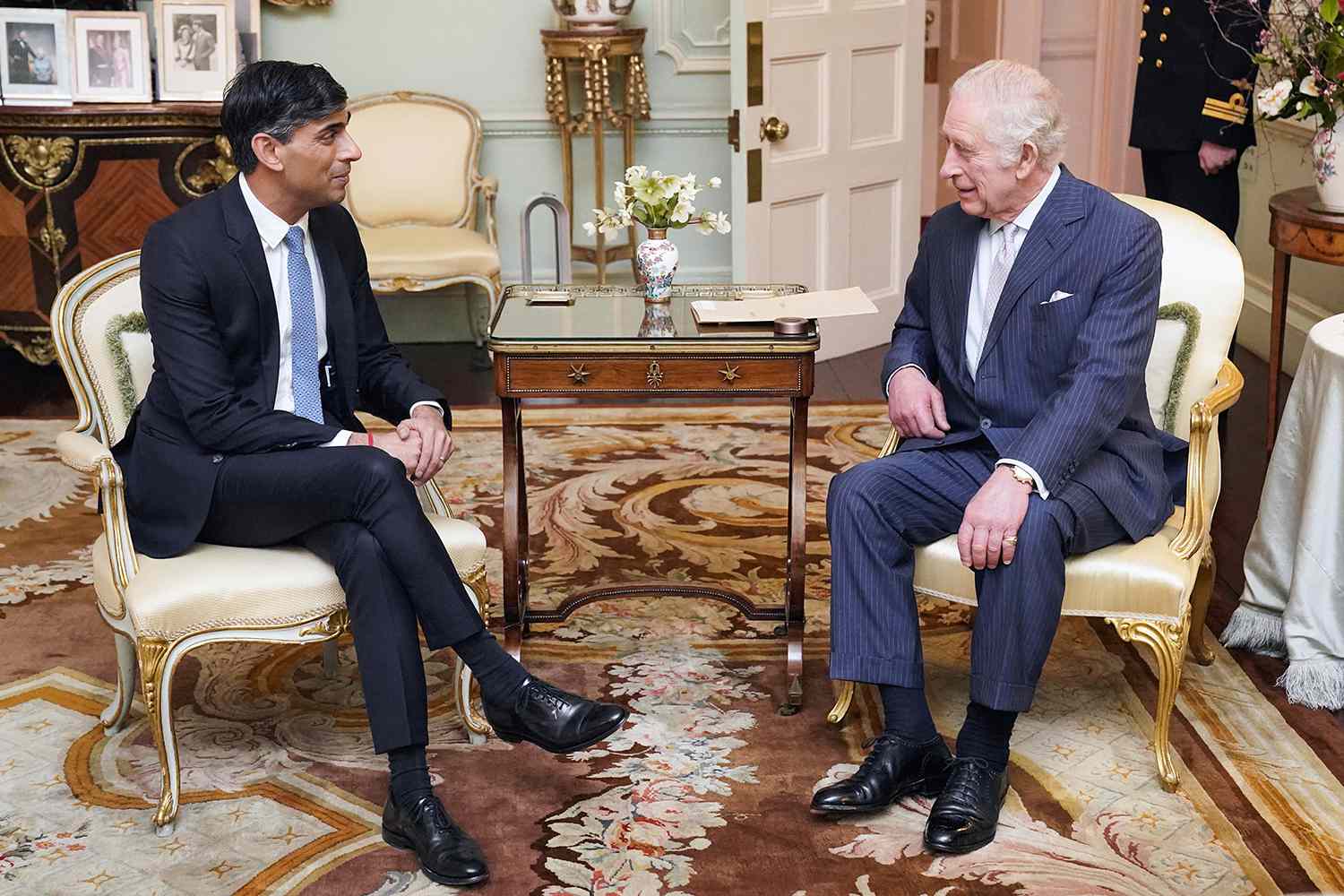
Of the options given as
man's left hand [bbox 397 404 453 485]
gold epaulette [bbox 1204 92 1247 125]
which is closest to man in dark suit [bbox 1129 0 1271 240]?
gold epaulette [bbox 1204 92 1247 125]

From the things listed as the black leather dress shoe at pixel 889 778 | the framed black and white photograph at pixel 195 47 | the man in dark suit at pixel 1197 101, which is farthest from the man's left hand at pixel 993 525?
the framed black and white photograph at pixel 195 47

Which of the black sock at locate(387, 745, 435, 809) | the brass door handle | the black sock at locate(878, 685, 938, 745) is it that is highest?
the brass door handle

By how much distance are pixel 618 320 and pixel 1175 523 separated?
1.17 metres

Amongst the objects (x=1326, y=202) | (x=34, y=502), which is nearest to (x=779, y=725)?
(x=1326, y=202)

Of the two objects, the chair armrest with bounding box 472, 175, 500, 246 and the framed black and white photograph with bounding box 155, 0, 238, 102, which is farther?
the chair armrest with bounding box 472, 175, 500, 246

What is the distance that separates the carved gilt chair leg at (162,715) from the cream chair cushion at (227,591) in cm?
3

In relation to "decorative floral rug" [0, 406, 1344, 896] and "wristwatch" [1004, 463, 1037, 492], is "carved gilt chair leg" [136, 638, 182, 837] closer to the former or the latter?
"decorative floral rug" [0, 406, 1344, 896]

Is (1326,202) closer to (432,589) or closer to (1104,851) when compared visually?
(1104,851)

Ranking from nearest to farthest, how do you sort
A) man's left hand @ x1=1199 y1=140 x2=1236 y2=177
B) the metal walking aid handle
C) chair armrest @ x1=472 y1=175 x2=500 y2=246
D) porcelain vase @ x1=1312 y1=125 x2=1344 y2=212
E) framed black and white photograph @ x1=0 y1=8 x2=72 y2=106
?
1. the metal walking aid handle
2. porcelain vase @ x1=1312 y1=125 x2=1344 y2=212
3. man's left hand @ x1=1199 y1=140 x2=1236 y2=177
4. framed black and white photograph @ x1=0 y1=8 x2=72 y2=106
5. chair armrest @ x1=472 y1=175 x2=500 y2=246

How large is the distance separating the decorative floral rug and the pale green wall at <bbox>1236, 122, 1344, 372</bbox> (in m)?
2.48

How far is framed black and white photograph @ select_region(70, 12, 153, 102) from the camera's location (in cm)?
555

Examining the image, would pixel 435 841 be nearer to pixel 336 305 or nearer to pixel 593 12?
pixel 336 305

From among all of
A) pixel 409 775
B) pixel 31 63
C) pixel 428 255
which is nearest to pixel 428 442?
pixel 409 775

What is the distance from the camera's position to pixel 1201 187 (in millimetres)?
4660
